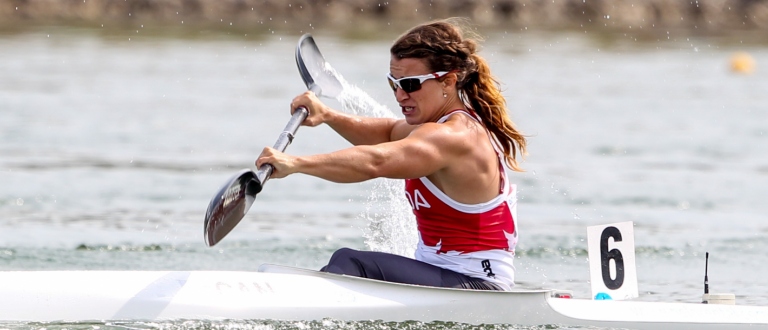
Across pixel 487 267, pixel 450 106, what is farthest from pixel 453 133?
pixel 487 267

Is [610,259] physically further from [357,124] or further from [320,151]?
[320,151]

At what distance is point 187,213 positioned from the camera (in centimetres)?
1048

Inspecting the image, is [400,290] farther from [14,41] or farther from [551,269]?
[14,41]

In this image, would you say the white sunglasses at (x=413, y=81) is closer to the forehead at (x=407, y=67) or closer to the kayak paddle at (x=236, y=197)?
the forehead at (x=407, y=67)

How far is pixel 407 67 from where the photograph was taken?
5527 millimetres

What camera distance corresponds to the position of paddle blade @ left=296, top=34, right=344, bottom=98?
678cm

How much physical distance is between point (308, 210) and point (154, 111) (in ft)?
22.1

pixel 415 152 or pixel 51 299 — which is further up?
pixel 415 152

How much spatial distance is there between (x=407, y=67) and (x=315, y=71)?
4.87 feet

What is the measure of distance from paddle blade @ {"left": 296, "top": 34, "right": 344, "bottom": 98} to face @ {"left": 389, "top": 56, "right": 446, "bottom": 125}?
1235 millimetres

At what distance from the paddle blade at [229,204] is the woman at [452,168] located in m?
0.54

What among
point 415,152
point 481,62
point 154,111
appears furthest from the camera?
point 154,111

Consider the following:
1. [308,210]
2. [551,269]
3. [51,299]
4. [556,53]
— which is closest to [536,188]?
[308,210]

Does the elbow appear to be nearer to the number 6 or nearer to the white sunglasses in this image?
the white sunglasses
